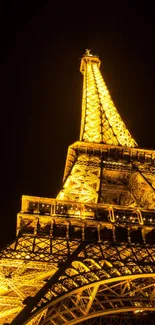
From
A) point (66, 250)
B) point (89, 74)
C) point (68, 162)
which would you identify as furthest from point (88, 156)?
point (89, 74)

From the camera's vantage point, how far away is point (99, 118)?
32312 millimetres

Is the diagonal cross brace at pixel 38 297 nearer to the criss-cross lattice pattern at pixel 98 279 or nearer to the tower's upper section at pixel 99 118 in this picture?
the criss-cross lattice pattern at pixel 98 279

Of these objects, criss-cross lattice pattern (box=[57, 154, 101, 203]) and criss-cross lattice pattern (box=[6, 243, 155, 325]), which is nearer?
criss-cross lattice pattern (box=[6, 243, 155, 325])

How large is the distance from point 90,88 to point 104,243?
22.1m

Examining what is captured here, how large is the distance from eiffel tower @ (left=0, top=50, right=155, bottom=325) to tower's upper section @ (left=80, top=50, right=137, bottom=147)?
4401mm

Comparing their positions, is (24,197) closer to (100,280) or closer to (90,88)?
(100,280)

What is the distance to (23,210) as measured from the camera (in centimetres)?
1825

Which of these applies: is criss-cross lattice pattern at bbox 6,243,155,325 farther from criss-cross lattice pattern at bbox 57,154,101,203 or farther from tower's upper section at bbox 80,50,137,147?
tower's upper section at bbox 80,50,137,147

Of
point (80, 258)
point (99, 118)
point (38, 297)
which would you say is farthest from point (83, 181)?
point (38, 297)

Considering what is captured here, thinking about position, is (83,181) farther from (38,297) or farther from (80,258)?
(38,297)

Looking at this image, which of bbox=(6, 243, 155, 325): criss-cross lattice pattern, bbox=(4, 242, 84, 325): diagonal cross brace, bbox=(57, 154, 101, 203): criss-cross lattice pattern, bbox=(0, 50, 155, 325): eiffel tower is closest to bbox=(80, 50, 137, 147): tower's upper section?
bbox=(57, 154, 101, 203): criss-cross lattice pattern

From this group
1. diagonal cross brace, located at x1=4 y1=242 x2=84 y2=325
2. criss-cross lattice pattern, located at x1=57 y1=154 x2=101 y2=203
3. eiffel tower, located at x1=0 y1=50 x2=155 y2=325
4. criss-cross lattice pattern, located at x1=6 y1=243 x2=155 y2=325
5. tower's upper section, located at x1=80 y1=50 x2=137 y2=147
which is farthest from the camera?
tower's upper section, located at x1=80 y1=50 x2=137 y2=147

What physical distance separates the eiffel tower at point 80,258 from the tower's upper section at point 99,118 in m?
4.40

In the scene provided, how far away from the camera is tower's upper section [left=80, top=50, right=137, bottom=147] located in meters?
29.7
